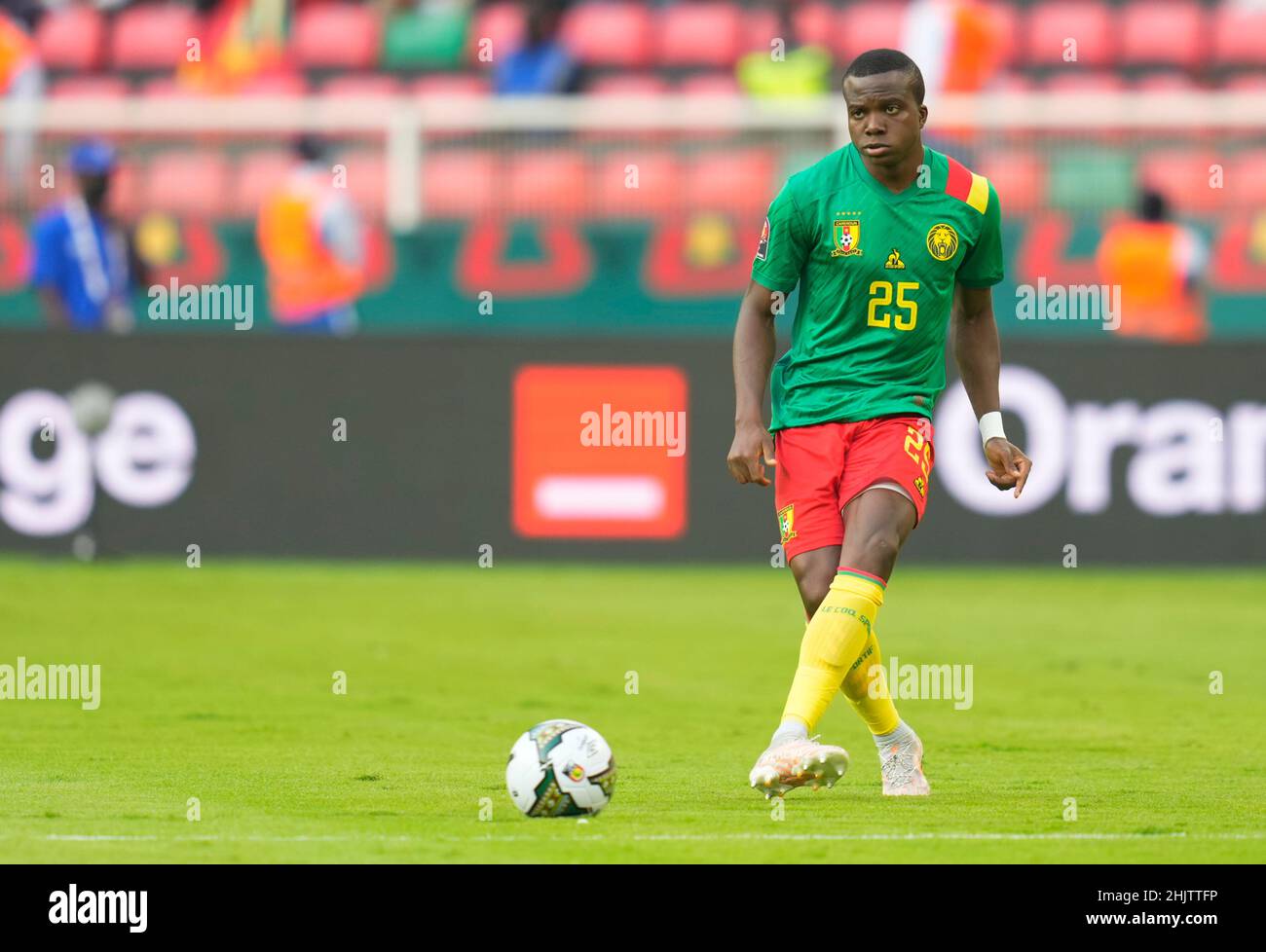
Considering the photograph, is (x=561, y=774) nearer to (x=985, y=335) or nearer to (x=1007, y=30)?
(x=985, y=335)

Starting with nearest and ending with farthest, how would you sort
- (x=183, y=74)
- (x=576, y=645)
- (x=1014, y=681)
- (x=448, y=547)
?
(x=1014, y=681), (x=576, y=645), (x=448, y=547), (x=183, y=74)

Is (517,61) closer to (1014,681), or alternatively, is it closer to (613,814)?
(1014,681)

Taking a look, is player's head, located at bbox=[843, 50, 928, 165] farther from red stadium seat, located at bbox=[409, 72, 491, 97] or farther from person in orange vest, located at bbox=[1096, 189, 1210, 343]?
red stadium seat, located at bbox=[409, 72, 491, 97]

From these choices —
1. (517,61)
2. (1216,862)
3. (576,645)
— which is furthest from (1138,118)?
(1216,862)

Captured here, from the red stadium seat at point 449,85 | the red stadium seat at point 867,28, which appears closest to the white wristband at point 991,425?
the red stadium seat at point 867,28

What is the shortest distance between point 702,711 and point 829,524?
303 centimetres

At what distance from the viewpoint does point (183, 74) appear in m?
22.3

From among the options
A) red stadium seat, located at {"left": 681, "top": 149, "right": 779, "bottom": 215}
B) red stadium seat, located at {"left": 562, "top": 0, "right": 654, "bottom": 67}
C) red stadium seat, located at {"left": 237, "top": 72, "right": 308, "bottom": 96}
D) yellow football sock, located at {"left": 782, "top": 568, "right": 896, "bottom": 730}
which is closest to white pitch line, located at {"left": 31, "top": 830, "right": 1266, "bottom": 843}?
yellow football sock, located at {"left": 782, "top": 568, "right": 896, "bottom": 730}

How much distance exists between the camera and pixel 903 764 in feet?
26.9

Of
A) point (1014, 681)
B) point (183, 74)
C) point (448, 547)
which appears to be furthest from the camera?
point (183, 74)

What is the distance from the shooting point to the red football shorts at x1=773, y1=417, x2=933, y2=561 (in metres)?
7.88

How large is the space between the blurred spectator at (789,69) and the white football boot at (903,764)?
40.9 feet

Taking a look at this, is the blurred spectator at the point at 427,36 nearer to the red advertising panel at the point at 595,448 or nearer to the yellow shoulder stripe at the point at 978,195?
the red advertising panel at the point at 595,448

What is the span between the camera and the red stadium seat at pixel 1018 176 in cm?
1839
